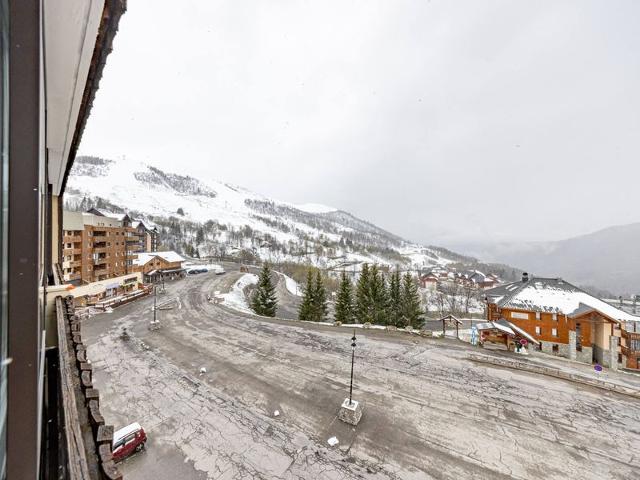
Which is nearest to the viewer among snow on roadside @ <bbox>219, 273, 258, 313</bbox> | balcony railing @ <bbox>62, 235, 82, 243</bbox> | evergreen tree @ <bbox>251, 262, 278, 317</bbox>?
balcony railing @ <bbox>62, 235, 82, 243</bbox>

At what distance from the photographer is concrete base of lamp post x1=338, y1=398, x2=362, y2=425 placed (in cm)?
1157

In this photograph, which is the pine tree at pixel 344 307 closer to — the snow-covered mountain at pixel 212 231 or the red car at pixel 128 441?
the red car at pixel 128 441

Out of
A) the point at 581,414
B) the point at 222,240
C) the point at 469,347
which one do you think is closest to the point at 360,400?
the point at 581,414

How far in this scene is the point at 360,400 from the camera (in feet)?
44.0

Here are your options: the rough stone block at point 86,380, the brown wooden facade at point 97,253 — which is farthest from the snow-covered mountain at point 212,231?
the rough stone block at point 86,380

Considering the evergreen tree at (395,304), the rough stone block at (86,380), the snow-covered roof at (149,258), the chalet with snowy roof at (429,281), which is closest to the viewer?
the rough stone block at (86,380)

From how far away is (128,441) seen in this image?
31.3 ft

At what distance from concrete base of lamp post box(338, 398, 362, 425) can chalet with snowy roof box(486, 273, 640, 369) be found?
20645 mm

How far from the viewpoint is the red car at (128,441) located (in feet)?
30.7

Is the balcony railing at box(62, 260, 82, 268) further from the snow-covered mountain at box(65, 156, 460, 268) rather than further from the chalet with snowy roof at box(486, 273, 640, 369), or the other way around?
the snow-covered mountain at box(65, 156, 460, 268)

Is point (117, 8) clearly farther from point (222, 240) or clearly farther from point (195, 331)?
Answer: point (222, 240)

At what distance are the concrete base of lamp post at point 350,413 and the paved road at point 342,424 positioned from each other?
0.37m

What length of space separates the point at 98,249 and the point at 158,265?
54.4 ft

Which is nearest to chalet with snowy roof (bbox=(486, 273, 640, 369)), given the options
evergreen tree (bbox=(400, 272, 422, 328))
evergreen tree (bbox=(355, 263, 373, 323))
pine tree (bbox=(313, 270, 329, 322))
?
evergreen tree (bbox=(400, 272, 422, 328))
